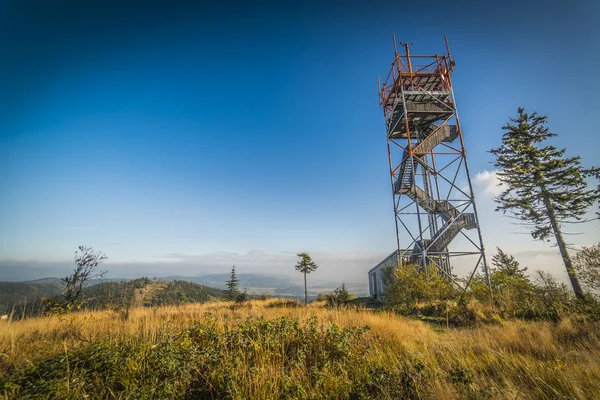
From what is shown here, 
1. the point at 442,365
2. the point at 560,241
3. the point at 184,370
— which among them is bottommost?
the point at 442,365

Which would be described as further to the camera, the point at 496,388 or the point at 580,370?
the point at 580,370

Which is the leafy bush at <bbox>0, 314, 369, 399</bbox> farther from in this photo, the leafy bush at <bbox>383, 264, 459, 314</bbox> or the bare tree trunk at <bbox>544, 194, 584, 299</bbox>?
the bare tree trunk at <bbox>544, 194, 584, 299</bbox>

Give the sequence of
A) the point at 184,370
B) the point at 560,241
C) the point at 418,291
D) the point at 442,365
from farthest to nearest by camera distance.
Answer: the point at 560,241
the point at 418,291
the point at 442,365
the point at 184,370

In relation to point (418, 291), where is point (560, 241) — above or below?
above

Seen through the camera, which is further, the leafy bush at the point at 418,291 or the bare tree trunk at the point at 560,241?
the bare tree trunk at the point at 560,241

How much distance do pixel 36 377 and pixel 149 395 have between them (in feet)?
6.16

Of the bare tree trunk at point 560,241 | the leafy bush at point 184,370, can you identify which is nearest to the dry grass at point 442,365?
the leafy bush at point 184,370

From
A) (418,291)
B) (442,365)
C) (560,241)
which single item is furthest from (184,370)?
(560,241)

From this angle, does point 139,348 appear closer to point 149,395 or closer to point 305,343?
point 149,395

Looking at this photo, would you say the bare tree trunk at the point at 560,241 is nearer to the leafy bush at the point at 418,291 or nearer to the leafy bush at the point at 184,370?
the leafy bush at the point at 418,291

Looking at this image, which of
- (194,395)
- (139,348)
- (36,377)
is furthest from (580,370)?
(36,377)

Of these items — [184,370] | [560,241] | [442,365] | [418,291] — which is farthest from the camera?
[560,241]

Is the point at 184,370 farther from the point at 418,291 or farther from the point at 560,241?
the point at 560,241

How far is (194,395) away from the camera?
138 inches
